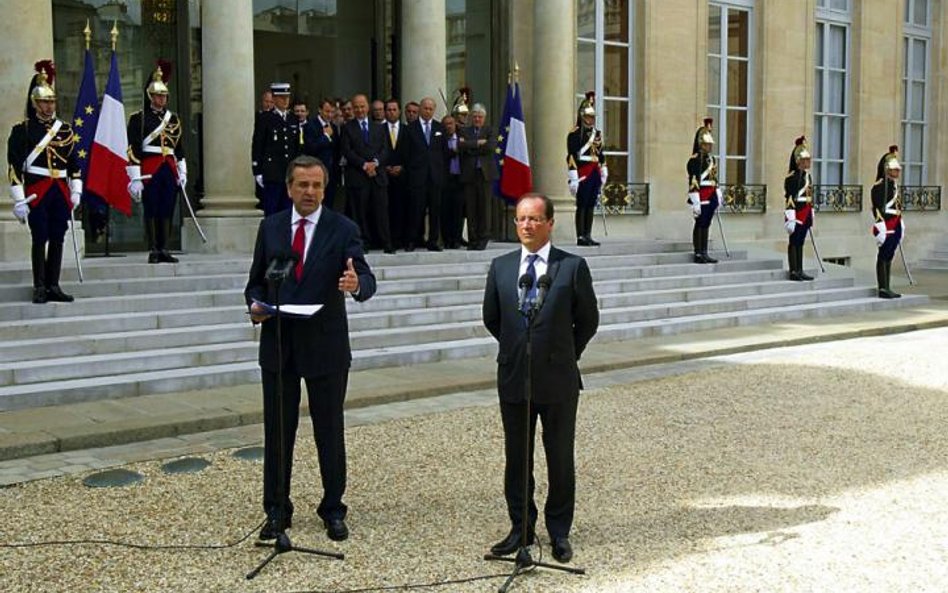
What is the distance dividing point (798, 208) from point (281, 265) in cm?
1271

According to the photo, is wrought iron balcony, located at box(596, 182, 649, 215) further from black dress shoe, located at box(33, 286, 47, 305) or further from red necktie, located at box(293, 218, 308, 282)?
red necktie, located at box(293, 218, 308, 282)

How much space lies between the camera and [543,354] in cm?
524

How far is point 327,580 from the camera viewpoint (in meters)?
5.05

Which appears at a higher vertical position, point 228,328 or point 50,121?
point 50,121

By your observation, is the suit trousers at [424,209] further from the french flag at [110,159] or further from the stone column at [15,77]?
the stone column at [15,77]

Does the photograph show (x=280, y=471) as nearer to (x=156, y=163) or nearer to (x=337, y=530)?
(x=337, y=530)

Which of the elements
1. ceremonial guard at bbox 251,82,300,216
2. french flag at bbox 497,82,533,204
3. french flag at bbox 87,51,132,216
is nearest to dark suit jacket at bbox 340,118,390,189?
ceremonial guard at bbox 251,82,300,216

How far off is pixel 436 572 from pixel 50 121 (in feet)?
22.4

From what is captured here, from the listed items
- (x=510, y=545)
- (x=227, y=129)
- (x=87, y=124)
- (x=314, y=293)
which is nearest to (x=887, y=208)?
(x=227, y=129)

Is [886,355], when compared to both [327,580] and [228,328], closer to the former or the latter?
[228,328]

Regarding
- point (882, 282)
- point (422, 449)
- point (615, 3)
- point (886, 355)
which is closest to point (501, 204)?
point (615, 3)

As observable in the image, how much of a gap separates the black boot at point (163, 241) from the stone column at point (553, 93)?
21.7 feet

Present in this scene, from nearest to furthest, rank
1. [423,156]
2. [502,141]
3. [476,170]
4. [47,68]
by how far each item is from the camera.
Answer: [47,68]
[423,156]
[476,170]
[502,141]

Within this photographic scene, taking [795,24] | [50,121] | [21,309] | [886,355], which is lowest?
[886,355]
